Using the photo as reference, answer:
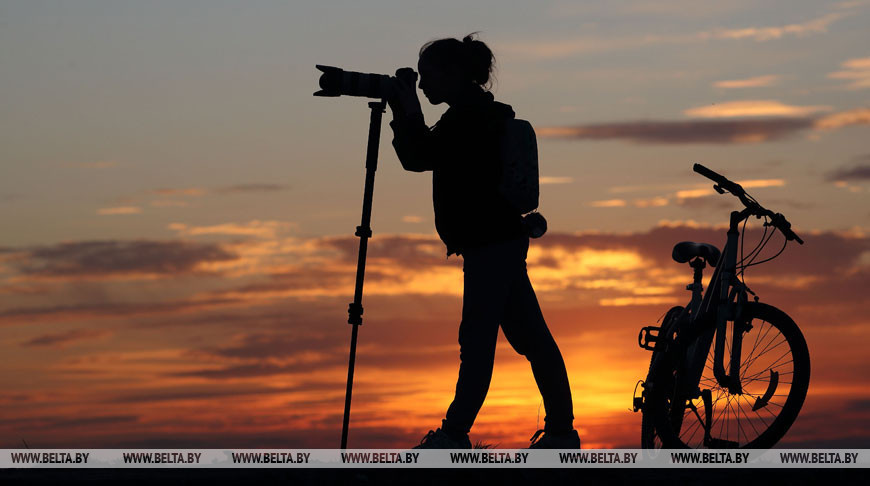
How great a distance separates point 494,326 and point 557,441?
1072mm

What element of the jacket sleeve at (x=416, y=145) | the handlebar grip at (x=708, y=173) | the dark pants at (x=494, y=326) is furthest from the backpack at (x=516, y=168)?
the handlebar grip at (x=708, y=173)

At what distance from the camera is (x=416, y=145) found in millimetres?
8719

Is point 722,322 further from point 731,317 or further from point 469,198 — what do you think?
point 469,198

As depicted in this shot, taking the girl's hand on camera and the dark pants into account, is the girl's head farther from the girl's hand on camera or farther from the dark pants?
the dark pants

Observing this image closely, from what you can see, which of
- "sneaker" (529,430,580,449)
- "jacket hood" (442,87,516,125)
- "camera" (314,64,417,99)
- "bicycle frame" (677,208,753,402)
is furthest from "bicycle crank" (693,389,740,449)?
"camera" (314,64,417,99)

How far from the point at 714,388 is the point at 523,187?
2.32m

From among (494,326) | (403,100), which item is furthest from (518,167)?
(494,326)

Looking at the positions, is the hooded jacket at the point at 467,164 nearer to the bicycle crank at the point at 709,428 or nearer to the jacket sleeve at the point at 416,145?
the jacket sleeve at the point at 416,145

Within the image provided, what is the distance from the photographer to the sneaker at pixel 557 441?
9.32 m

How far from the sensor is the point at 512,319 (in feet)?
Answer: 30.1
